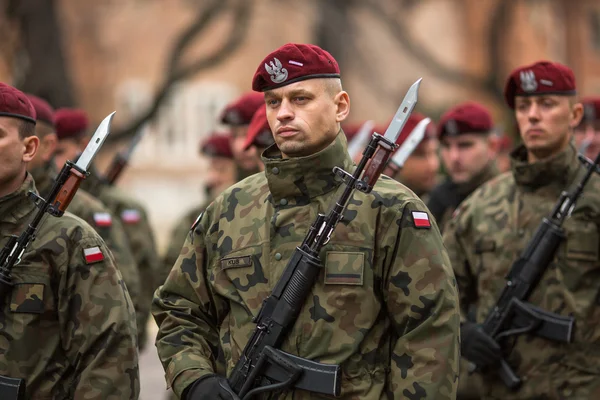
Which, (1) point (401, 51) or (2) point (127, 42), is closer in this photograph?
(2) point (127, 42)

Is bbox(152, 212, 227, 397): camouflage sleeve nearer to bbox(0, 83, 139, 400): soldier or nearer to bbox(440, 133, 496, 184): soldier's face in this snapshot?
bbox(0, 83, 139, 400): soldier

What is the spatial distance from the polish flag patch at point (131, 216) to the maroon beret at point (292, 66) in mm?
4617

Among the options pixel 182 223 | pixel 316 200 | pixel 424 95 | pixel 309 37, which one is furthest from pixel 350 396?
pixel 424 95

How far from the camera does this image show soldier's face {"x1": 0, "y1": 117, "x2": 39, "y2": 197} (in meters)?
4.63

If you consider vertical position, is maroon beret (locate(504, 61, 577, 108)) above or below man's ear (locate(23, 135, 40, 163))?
above

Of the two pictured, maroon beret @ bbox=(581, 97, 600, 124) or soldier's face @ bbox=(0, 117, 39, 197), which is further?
maroon beret @ bbox=(581, 97, 600, 124)

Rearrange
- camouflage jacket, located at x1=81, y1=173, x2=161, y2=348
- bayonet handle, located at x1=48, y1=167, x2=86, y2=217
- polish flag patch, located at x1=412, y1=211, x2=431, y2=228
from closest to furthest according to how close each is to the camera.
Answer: polish flag patch, located at x1=412, y1=211, x2=431, y2=228, bayonet handle, located at x1=48, y1=167, x2=86, y2=217, camouflage jacket, located at x1=81, y1=173, x2=161, y2=348

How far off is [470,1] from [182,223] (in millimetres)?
23072

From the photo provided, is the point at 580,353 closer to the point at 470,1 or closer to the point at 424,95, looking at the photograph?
the point at 424,95

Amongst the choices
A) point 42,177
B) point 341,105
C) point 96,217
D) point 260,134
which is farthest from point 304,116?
point 96,217

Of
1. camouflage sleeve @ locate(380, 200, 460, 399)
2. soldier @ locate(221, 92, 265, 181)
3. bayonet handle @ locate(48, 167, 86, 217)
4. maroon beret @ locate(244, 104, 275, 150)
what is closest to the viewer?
camouflage sleeve @ locate(380, 200, 460, 399)

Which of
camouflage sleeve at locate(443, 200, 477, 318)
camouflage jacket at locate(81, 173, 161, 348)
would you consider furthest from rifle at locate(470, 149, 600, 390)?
camouflage jacket at locate(81, 173, 161, 348)

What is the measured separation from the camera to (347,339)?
4.05 meters

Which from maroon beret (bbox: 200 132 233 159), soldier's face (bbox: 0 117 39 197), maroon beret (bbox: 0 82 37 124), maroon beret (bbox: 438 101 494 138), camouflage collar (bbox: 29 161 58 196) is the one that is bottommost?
maroon beret (bbox: 200 132 233 159)
